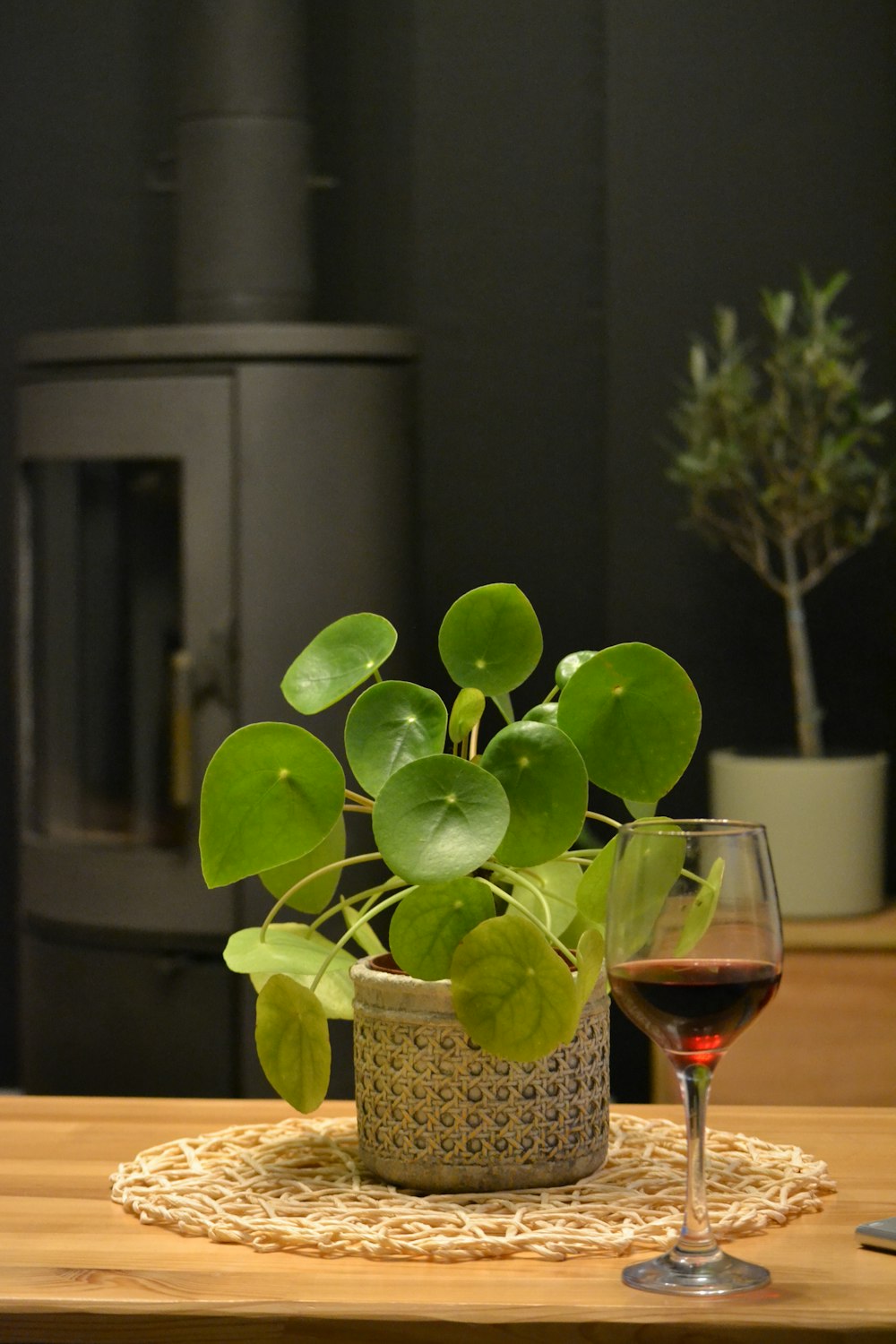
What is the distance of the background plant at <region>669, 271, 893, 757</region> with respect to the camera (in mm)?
2561

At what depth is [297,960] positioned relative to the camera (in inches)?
39.8

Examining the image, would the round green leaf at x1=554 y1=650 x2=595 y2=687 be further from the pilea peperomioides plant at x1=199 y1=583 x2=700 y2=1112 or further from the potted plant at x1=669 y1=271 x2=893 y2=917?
the potted plant at x1=669 y1=271 x2=893 y2=917

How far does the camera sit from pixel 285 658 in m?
2.67

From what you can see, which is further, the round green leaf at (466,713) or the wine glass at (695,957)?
the round green leaf at (466,713)

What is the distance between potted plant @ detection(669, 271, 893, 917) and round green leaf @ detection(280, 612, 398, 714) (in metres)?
1.59

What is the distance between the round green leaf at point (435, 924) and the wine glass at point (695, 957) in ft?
0.45

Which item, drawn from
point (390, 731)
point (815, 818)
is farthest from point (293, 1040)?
point (815, 818)

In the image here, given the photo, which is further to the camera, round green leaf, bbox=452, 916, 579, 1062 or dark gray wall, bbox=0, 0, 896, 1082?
dark gray wall, bbox=0, 0, 896, 1082

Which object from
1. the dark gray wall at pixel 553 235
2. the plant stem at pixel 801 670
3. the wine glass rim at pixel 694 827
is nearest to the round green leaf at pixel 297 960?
the wine glass rim at pixel 694 827

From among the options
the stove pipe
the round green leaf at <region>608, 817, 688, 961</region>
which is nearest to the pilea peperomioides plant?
the round green leaf at <region>608, 817, 688, 961</region>

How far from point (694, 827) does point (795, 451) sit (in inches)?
75.6

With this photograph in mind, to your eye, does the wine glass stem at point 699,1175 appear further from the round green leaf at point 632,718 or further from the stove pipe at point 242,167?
the stove pipe at point 242,167

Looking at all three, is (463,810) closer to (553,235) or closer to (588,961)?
(588,961)

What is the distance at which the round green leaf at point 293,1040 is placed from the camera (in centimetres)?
94
